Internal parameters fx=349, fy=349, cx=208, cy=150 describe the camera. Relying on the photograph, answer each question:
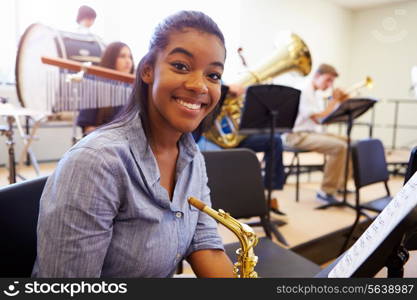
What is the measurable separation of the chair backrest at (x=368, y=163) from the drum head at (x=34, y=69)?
2108 mm

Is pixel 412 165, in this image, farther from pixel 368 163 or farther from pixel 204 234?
pixel 368 163

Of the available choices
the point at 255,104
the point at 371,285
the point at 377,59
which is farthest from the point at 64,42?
the point at 377,59

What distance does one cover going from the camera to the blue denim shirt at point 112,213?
2.48 feet

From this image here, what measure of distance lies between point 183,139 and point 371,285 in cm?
72

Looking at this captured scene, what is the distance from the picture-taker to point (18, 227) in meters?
0.91

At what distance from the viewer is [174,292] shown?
589 millimetres

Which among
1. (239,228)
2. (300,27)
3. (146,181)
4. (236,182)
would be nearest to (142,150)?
(146,181)

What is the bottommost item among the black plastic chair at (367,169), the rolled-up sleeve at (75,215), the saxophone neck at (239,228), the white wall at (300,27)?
the black plastic chair at (367,169)

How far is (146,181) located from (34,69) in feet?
5.85

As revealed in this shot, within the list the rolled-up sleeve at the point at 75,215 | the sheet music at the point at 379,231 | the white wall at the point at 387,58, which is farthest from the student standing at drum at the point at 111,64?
the white wall at the point at 387,58

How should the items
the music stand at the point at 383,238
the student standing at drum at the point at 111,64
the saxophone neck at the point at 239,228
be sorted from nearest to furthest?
the music stand at the point at 383,238 → the saxophone neck at the point at 239,228 → the student standing at drum at the point at 111,64

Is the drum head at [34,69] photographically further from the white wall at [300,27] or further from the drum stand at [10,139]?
the white wall at [300,27]

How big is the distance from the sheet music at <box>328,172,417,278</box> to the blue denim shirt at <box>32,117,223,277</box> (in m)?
0.47

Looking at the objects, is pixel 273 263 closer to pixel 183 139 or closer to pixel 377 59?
pixel 183 139
